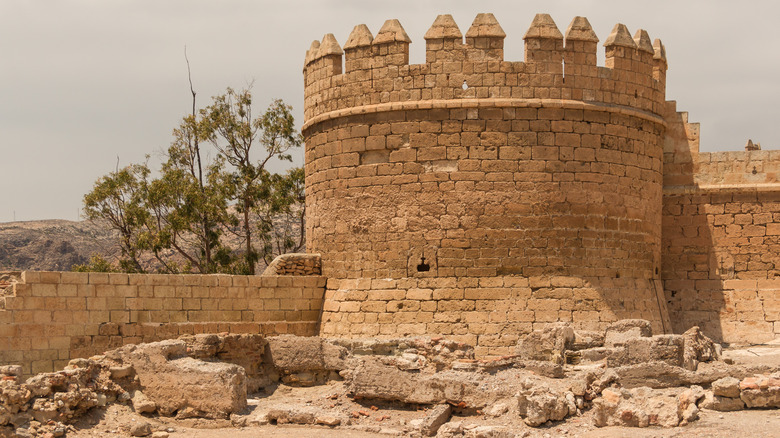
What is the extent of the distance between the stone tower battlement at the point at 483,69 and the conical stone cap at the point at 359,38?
14mm

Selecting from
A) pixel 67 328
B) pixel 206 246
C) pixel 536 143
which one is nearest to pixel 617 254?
pixel 536 143

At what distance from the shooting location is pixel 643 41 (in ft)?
44.7

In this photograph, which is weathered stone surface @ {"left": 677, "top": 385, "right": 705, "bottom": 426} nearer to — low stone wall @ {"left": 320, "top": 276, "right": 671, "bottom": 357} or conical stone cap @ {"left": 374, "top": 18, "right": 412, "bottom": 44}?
low stone wall @ {"left": 320, "top": 276, "right": 671, "bottom": 357}

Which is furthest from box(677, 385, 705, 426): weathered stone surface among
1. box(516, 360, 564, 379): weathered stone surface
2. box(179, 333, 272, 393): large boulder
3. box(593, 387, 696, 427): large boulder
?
box(179, 333, 272, 393): large boulder

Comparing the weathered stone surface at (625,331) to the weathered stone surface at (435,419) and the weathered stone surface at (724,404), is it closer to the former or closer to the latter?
the weathered stone surface at (724,404)

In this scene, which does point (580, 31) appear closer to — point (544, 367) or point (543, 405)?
point (544, 367)

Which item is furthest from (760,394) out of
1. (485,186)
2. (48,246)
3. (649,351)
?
(48,246)

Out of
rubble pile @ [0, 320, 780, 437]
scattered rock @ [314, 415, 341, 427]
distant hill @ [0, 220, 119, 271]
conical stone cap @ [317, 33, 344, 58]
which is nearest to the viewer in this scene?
rubble pile @ [0, 320, 780, 437]

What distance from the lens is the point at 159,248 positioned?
67.1ft

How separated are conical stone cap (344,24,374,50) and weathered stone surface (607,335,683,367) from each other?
5386 mm

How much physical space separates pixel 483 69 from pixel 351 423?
5.01 meters

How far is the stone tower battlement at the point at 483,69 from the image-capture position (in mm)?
12703

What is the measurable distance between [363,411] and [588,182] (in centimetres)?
446

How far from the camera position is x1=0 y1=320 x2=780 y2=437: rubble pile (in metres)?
9.51
